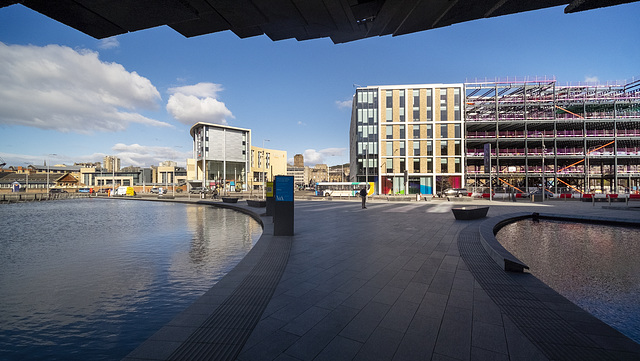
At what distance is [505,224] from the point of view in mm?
12992

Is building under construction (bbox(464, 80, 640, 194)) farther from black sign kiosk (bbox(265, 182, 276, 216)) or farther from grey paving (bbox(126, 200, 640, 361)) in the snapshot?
grey paving (bbox(126, 200, 640, 361))

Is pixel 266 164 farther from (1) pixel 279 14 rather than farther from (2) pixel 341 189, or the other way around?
(1) pixel 279 14

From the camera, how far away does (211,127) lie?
78938 mm

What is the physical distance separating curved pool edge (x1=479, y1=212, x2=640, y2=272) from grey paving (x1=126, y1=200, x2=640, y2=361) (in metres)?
0.21

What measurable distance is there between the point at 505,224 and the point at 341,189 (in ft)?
113

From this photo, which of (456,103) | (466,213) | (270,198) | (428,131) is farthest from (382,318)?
(456,103)

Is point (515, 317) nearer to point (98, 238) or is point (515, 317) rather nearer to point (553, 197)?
point (98, 238)

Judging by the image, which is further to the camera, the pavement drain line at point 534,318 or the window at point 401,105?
the window at point 401,105

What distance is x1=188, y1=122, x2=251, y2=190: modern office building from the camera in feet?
256

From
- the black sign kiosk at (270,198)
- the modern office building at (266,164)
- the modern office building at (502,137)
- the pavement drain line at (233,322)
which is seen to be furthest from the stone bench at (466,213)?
the modern office building at (266,164)

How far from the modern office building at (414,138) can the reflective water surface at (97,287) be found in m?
42.9

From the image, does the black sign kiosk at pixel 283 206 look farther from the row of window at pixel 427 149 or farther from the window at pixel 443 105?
the window at pixel 443 105

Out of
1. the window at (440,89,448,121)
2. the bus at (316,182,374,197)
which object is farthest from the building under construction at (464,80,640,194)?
the bus at (316,182,374,197)

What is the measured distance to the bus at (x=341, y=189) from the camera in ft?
151
